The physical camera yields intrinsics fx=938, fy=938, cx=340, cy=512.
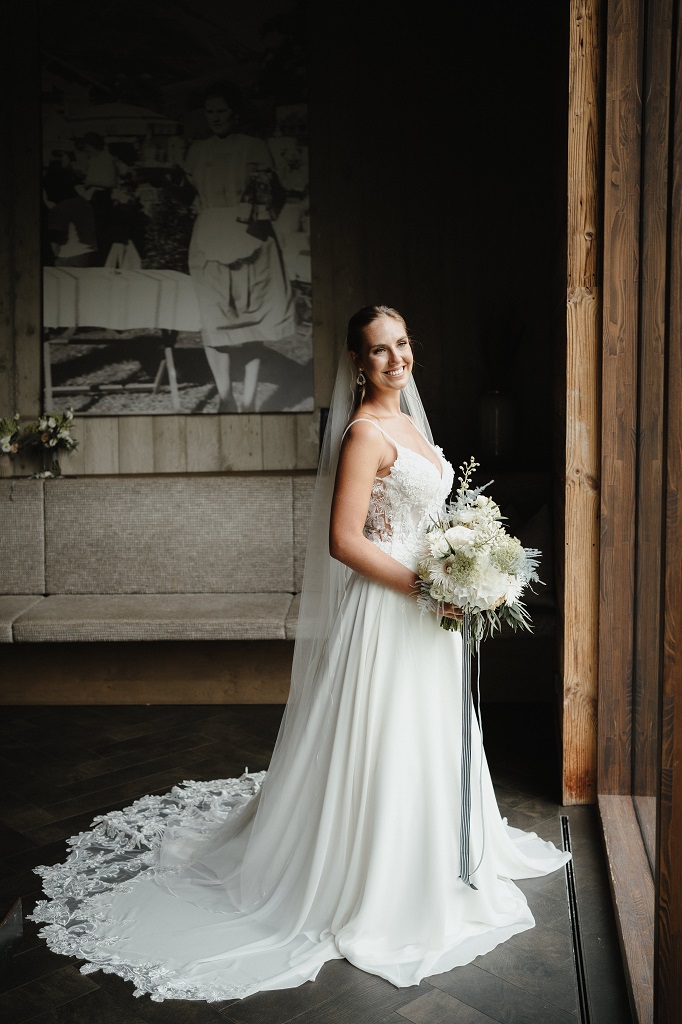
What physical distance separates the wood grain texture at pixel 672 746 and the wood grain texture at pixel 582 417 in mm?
1447

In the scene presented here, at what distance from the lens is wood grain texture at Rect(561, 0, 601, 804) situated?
3236 millimetres

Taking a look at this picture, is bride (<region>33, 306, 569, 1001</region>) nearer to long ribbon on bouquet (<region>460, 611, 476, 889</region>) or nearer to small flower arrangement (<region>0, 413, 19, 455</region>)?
long ribbon on bouquet (<region>460, 611, 476, 889</region>)

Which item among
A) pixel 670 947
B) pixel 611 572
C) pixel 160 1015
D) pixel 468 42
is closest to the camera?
pixel 670 947

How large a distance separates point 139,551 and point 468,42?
332cm

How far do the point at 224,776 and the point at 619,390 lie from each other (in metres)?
2.15

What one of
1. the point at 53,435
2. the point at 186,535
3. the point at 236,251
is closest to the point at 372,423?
the point at 186,535

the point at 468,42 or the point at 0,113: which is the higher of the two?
the point at 468,42

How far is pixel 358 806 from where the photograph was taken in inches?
102

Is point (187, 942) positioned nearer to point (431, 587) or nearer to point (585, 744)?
point (431, 587)

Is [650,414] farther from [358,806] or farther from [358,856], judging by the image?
[358,856]

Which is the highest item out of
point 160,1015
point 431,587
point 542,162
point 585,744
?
point 542,162

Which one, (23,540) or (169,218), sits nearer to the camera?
(23,540)

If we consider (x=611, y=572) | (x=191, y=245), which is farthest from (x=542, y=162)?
(x=611, y=572)

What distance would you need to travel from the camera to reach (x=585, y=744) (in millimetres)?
3389
